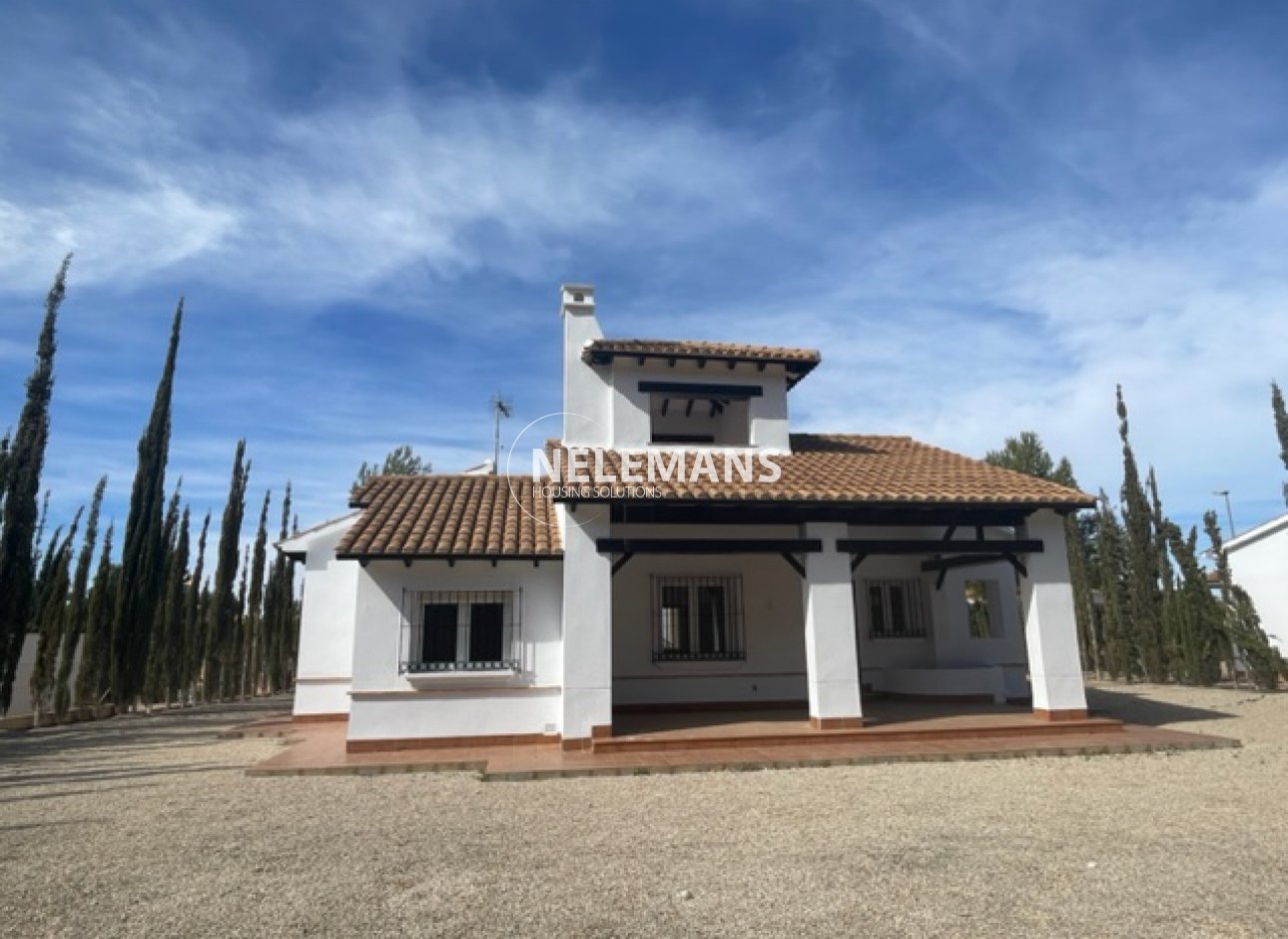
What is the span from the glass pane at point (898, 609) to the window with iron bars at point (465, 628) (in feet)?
25.1

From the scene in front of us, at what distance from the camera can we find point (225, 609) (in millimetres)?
23141

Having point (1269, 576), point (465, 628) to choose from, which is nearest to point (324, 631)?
point (465, 628)

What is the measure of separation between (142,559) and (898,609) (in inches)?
739

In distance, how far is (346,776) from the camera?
877 cm

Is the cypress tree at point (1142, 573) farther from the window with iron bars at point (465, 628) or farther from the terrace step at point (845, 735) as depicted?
the window with iron bars at point (465, 628)

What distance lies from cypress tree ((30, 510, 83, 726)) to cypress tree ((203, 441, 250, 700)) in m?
4.85

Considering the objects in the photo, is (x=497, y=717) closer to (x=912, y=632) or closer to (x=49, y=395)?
(x=912, y=632)

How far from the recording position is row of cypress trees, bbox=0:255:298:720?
631 inches

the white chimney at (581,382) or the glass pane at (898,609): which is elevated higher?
the white chimney at (581,382)

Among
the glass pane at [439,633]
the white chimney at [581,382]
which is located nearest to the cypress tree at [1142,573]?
the white chimney at [581,382]

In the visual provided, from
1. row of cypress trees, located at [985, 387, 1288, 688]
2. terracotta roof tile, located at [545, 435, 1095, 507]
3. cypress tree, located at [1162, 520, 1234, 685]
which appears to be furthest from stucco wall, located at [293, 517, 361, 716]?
cypress tree, located at [1162, 520, 1234, 685]

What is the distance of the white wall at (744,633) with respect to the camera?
12.5 metres

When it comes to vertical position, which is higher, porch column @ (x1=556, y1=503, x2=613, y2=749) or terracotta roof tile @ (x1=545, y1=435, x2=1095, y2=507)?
terracotta roof tile @ (x1=545, y1=435, x2=1095, y2=507)

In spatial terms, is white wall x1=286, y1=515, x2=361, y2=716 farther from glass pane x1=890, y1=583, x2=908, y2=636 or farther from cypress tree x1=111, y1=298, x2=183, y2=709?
glass pane x1=890, y1=583, x2=908, y2=636
